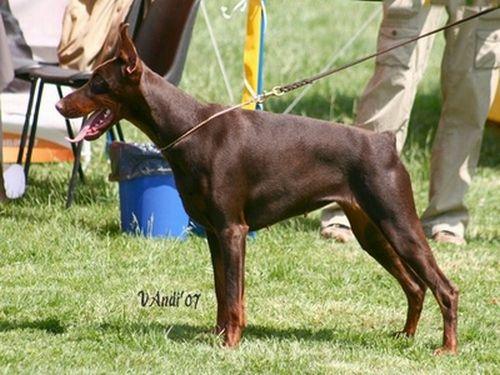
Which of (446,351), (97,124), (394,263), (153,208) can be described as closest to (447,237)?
(153,208)

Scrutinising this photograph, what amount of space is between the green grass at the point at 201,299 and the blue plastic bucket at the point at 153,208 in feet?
0.38

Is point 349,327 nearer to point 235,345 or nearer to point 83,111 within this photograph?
point 235,345

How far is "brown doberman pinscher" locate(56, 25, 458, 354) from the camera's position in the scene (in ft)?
17.8

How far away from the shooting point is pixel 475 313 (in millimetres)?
→ 6449

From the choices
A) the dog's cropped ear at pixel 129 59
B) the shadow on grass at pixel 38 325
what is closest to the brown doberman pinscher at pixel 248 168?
the dog's cropped ear at pixel 129 59

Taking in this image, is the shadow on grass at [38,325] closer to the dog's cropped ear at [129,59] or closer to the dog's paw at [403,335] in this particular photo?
the dog's cropped ear at [129,59]

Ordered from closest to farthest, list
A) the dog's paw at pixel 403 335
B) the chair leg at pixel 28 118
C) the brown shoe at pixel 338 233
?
the dog's paw at pixel 403 335 < the brown shoe at pixel 338 233 < the chair leg at pixel 28 118

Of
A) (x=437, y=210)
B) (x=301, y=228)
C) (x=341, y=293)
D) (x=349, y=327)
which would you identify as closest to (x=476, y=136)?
(x=437, y=210)

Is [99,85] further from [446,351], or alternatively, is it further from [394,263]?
[446,351]

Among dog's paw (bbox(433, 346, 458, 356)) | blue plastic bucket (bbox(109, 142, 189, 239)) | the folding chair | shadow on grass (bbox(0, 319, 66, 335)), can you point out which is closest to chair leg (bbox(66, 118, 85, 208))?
the folding chair

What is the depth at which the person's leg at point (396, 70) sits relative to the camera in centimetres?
758

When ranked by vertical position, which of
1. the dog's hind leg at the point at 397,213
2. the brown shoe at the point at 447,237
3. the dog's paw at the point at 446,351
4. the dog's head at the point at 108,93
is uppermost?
the dog's head at the point at 108,93

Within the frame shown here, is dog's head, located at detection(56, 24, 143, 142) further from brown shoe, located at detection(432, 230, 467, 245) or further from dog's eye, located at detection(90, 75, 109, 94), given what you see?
brown shoe, located at detection(432, 230, 467, 245)

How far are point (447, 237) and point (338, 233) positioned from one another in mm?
639
